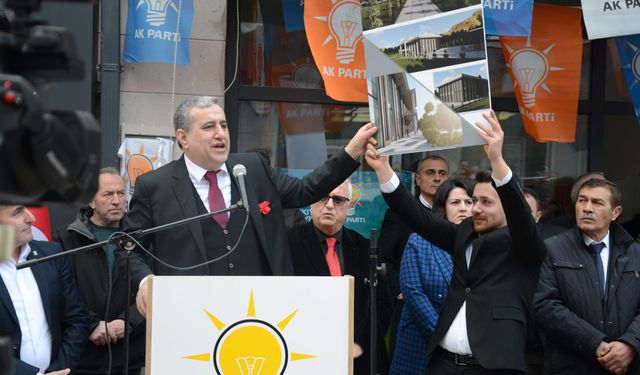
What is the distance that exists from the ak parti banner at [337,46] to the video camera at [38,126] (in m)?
5.41

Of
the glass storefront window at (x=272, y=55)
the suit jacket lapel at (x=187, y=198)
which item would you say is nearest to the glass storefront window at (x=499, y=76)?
the glass storefront window at (x=272, y=55)

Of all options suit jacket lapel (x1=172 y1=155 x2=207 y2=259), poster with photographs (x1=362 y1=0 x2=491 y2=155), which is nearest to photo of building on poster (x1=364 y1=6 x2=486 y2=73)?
poster with photographs (x1=362 y1=0 x2=491 y2=155)

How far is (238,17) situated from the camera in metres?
9.04

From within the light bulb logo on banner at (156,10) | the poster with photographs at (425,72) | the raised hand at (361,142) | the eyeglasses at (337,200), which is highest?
the light bulb logo on banner at (156,10)

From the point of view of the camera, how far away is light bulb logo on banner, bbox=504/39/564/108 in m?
8.76

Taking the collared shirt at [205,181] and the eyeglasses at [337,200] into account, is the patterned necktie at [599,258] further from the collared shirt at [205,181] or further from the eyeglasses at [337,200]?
the collared shirt at [205,181]

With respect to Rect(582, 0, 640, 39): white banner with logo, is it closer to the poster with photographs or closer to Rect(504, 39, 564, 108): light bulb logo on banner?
Rect(504, 39, 564, 108): light bulb logo on banner

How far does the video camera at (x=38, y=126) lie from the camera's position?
99.7 inches

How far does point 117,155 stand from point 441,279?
9.72 feet

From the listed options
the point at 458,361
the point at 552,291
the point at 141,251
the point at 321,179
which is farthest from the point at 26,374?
the point at 552,291

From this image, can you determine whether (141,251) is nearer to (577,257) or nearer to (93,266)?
(93,266)

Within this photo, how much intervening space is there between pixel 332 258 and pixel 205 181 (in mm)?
1622

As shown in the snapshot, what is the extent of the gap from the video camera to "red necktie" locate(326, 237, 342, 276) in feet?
14.9

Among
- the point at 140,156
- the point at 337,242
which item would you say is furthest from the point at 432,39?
the point at 140,156
